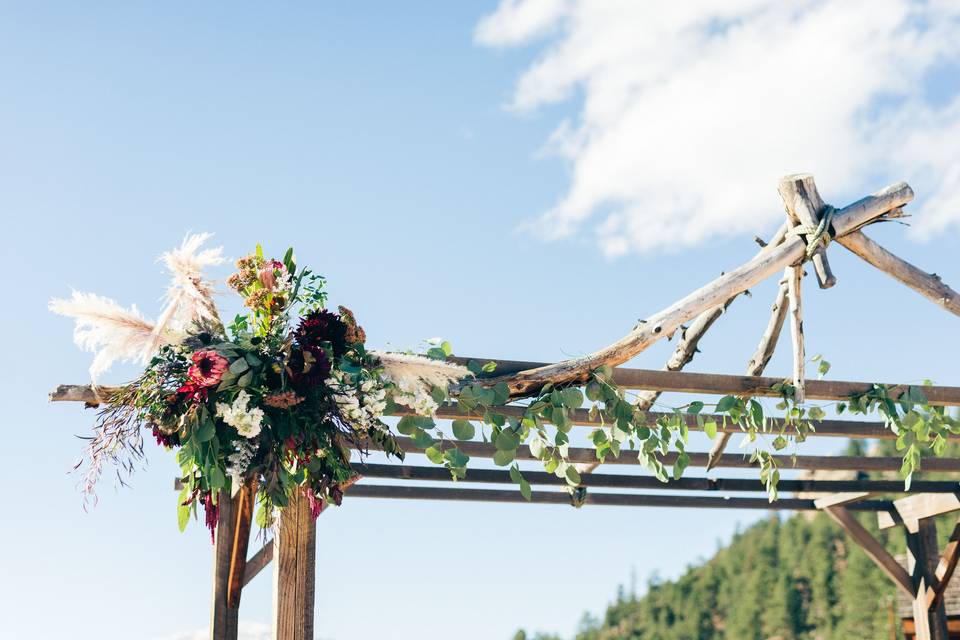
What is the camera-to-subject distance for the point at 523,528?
30641 millimetres

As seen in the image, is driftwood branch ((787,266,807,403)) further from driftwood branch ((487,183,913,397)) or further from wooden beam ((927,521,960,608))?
wooden beam ((927,521,960,608))

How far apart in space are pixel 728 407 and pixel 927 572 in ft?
12.5

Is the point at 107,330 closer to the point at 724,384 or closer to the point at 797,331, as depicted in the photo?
the point at 724,384

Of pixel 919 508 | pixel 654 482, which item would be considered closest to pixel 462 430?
pixel 654 482

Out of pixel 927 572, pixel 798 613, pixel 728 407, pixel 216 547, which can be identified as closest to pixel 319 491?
pixel 216 547

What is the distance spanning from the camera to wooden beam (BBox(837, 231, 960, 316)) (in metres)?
4.27

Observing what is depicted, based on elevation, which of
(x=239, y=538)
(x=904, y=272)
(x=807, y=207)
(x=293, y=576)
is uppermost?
(x=807, y=207)

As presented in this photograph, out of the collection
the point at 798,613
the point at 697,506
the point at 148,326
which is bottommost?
the point at 798,613

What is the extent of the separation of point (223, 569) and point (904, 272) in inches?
115

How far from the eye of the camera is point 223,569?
11.5 ft

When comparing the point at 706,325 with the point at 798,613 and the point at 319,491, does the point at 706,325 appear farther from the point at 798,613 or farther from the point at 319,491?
the point at 798,613

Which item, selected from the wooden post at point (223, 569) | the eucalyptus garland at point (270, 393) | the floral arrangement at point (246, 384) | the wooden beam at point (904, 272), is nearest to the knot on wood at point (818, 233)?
the wooden beam at point (904, 272)

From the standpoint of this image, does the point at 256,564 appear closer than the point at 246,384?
No

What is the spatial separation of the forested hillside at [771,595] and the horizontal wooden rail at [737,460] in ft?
53.0
